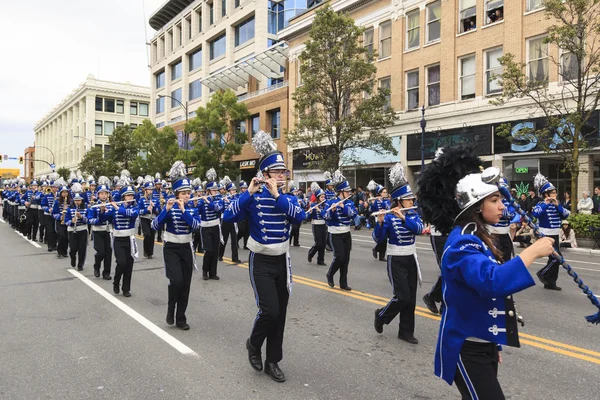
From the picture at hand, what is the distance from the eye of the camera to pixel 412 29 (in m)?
25.8

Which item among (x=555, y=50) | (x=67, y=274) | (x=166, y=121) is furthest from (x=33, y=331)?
(x=166, y=121)

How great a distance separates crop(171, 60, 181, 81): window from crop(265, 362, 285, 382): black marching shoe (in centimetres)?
5444

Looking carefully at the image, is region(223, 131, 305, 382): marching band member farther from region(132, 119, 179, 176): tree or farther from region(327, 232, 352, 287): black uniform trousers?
region(132, 119, 179, 176): tree

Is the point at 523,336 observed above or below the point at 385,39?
below

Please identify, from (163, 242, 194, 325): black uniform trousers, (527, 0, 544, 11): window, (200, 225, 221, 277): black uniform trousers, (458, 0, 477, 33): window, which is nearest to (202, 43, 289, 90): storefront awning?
(458, 0, 477, 33): window

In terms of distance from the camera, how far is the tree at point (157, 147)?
38.4 m

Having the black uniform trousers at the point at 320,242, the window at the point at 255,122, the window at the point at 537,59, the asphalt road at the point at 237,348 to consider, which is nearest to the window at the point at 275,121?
the window at the point at 255,122

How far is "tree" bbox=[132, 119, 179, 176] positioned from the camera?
38.4 m

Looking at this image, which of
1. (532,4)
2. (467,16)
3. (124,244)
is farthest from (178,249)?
(467,16)

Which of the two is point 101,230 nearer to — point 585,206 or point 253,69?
point 585,206

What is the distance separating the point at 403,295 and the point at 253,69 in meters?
34.9

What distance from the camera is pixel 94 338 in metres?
5.90

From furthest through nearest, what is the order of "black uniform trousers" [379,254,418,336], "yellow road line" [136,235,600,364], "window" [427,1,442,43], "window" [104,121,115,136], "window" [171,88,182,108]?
"window" [104,121,115,136] → "window" [171,88,182,108] → "window" [427,1,442,43] → "black uniform trousers" [379,254,418,336] → "yellow road line" [136,235,600,364]

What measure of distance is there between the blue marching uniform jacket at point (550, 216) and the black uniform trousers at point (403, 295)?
4.59 m
